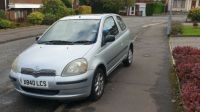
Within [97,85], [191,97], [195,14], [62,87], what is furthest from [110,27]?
[195,14]

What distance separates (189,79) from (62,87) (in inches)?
117

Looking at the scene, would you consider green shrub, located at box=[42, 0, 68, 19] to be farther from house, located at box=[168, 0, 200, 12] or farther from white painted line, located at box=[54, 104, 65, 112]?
house, located at box=[168, 0, 200, 12]

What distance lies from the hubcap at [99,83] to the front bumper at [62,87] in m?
0.31

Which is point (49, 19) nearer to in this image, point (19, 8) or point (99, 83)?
point (19, 8)

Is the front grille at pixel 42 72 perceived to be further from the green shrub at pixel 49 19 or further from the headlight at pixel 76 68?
the green shrub at pixel 49 19

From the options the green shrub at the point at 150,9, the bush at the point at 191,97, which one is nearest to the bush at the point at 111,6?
the green shrub at the point at 150,9

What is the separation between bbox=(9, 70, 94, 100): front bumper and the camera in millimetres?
5734

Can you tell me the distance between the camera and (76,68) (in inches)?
232

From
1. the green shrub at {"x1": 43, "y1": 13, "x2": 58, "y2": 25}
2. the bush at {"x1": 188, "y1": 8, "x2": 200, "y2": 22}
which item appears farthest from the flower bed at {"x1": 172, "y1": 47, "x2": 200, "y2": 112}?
the green shrub at {"x1": 43, "y1": 13, "x2": 58, "y2": 25}

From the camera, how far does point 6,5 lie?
102ft

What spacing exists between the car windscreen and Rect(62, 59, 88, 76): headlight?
3.05 ft

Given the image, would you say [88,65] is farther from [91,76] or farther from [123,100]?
[123,100]

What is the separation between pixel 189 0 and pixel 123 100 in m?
69.3

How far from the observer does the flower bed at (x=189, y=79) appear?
5239 millimetres
